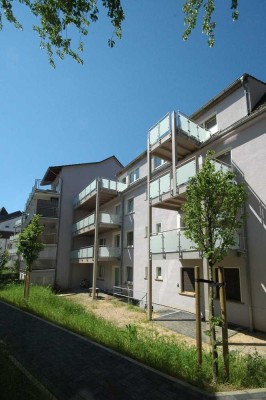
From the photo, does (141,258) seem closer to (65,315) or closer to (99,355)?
(65,315)

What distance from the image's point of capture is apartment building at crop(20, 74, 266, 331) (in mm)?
11031

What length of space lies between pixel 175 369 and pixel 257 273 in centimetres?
629

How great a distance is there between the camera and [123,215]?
22.3 metres

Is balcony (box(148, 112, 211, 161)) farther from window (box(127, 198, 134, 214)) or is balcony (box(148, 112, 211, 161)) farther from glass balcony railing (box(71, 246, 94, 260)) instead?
glass balcony railing (box(71, 246, 94, 260))

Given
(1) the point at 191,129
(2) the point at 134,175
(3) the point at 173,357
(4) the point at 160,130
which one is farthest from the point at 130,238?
(3) the point at 173,357

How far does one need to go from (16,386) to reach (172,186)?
10.3 meters

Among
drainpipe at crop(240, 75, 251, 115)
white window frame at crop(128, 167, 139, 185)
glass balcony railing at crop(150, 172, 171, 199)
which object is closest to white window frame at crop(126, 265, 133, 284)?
white window frame at crop(128, 167, 139, 185)

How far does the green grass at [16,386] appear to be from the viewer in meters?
4.41

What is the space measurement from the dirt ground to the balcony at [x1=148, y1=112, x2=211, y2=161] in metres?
8.72

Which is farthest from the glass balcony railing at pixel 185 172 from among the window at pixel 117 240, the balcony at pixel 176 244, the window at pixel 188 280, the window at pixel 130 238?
the window at pixel 117 240

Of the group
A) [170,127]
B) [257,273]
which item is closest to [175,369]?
[257,273]

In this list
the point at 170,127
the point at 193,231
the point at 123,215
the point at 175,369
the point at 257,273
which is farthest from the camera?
the point at 123,215

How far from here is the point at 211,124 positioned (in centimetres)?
1480

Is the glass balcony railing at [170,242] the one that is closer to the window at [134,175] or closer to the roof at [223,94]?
the roof at [223,94]
